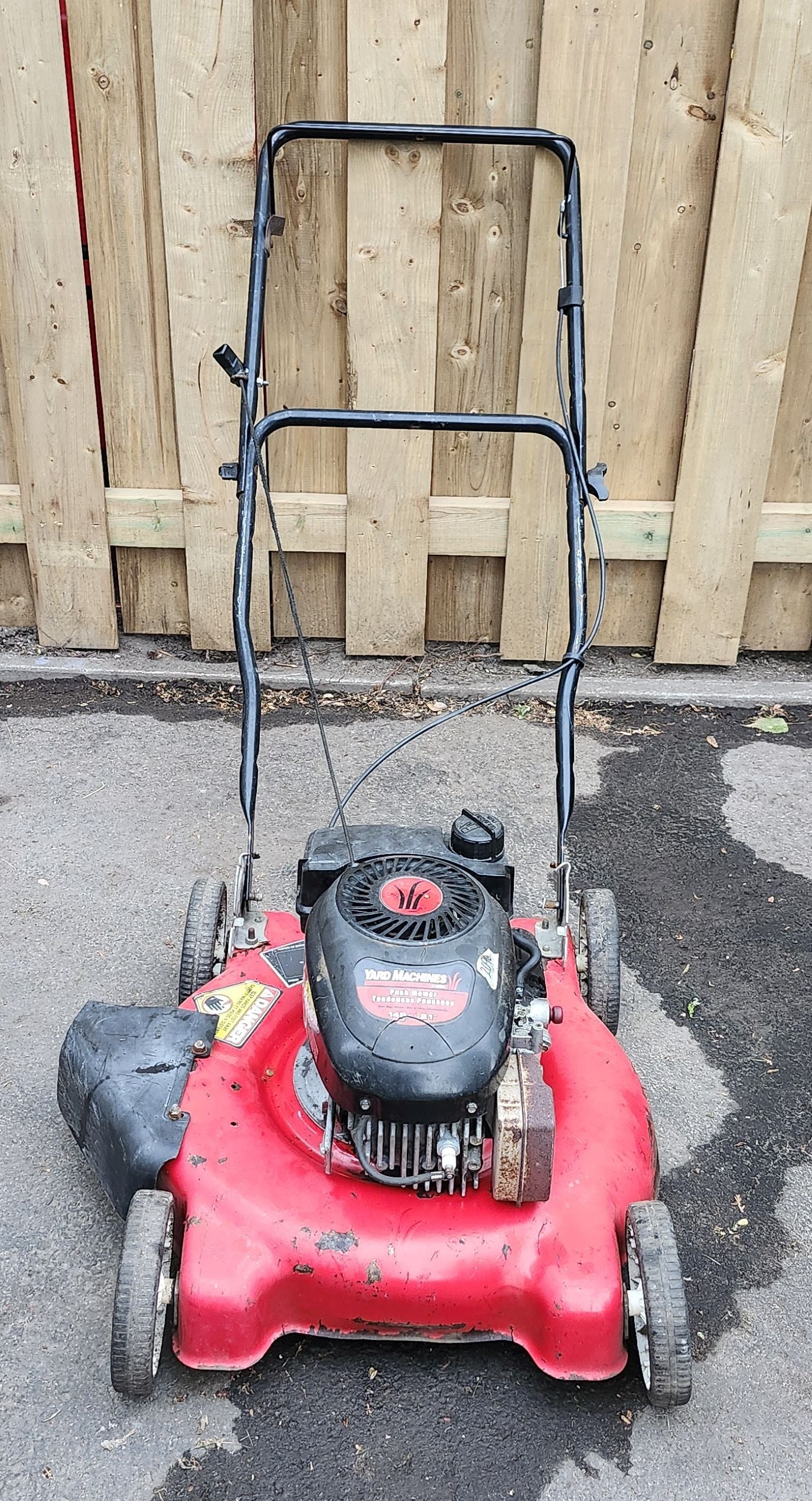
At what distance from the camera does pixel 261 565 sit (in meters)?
3.33

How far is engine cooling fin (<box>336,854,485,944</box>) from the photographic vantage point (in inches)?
58.2

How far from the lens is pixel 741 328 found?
306 centimetres

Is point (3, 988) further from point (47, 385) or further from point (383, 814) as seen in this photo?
point (47, 385)

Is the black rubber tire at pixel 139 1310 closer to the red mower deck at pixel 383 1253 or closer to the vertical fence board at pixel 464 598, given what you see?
the red mower deck at pixel 383 1253

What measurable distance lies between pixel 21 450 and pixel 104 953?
1.63 meters

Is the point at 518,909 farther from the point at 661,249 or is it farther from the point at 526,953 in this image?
the point at 661,249

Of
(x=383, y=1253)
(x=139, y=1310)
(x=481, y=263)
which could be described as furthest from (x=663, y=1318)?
(x=481, y=263)

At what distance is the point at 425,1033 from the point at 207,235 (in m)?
2.37

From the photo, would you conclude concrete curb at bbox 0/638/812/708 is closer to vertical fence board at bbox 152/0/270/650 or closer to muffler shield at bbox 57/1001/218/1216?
vertical fence board at bbox 152/0/270/650

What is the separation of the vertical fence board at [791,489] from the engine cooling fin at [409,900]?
86.5 inches

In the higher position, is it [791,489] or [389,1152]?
[791,489]

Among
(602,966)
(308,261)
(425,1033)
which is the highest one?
(308,261)

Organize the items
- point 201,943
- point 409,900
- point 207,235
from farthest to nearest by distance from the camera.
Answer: point 207,235, point 201,943, point 409,900

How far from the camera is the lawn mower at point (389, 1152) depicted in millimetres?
1393
